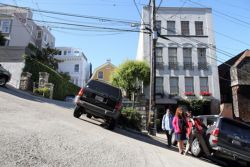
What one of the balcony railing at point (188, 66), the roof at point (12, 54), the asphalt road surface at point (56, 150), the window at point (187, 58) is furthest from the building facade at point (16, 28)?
the asphalt road surface at point (56, 150)

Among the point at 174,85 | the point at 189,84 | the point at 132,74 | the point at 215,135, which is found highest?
the point at 132,74

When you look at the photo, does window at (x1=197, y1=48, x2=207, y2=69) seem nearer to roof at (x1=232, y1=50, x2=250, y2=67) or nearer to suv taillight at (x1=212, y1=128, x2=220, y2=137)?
roof at (x1=232, y1=50, x2=250, y2=67)

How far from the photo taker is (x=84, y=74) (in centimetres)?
6169

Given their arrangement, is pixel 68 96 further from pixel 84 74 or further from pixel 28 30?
pixel 84 74

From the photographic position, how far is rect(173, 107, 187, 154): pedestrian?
34.2 ft

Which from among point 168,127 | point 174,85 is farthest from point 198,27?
point 168,127

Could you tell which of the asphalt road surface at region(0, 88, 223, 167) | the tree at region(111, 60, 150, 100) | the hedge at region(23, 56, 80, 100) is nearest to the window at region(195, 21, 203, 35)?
the tree at region(111, 60, 150, 100)

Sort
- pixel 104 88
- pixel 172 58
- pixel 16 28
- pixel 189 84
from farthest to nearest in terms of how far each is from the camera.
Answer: pixel 16 28 < pixel 172 58 < pixel 189 84 < pixel 104 88

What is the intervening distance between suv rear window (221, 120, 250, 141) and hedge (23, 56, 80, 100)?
19.3 metres

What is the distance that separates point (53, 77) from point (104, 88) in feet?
55.5

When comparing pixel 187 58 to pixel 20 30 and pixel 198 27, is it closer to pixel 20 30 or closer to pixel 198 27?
pixel 198 27

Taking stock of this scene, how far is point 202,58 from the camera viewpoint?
102 ft

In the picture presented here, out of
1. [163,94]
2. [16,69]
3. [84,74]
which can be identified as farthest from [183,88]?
[84,74]

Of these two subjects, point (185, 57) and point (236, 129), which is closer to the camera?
point (236, 129)
